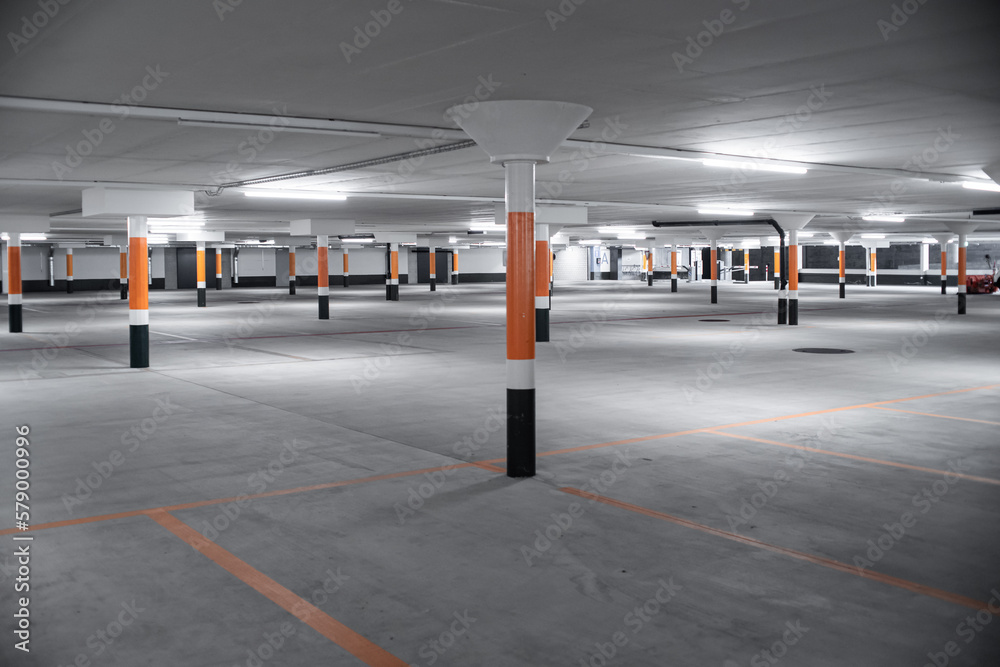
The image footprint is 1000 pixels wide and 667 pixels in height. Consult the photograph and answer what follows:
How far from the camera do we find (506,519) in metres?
7.22

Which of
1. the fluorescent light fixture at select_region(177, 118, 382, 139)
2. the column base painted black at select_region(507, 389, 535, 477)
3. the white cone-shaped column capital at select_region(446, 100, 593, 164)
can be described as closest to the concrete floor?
the column base painted black at select_region(507, 389, 535, 477)

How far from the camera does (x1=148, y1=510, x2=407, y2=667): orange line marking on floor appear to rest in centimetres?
476

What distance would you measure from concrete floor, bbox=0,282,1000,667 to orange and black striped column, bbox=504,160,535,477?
41 cm

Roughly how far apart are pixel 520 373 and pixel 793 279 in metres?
22.7

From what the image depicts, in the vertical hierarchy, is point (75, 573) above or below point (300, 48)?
below

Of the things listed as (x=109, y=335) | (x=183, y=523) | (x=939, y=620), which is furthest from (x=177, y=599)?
(x=109, y=335)

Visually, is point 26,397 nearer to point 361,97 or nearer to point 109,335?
point 361,97

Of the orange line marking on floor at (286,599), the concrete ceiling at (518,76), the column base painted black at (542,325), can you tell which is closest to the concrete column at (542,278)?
the column base painted black at (542,325)

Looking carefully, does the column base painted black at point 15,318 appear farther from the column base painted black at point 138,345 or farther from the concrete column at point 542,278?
the concrete column at point 542,278

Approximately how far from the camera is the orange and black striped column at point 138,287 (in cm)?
1756

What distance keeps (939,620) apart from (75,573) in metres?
5.62

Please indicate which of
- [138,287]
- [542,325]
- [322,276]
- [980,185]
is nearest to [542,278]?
[542,325]

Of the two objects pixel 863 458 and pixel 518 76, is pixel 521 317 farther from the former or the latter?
pixel 863 458

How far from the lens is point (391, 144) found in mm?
11281
